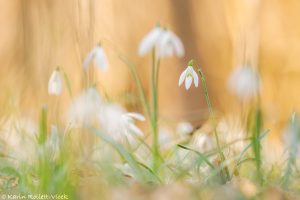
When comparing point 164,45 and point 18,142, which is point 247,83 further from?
point 18,142

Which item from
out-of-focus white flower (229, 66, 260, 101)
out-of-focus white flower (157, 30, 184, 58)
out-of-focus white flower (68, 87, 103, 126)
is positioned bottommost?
out-of-focus white flower (68, 87, 103, 126)

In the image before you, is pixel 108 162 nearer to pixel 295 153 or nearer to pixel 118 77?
pixel 295 153

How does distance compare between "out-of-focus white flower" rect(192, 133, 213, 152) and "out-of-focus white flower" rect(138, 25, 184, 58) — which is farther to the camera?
"out-of-focus white flower" rect(192, 133, 213, 152)

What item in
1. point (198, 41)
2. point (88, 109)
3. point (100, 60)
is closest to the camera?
point (88, 109)

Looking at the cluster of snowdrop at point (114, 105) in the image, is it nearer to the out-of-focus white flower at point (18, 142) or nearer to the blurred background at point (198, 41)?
the out-of-focus white flower at point (18, 142)

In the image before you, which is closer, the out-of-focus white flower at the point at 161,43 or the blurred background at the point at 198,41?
the out-of-focus white flower at the point at 161,43

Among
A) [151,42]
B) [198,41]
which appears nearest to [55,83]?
[151,42]

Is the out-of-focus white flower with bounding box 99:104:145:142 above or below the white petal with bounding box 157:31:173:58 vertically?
below

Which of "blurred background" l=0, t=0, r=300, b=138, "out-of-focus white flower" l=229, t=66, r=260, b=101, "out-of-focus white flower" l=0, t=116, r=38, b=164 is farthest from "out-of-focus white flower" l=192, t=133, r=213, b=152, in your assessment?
"blurred background" l=0, t=0, r=300, b=138

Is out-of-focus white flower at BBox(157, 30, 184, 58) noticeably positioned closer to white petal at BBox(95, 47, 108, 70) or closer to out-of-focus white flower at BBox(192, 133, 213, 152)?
white petal at BBox(95, 47, 108, 70)

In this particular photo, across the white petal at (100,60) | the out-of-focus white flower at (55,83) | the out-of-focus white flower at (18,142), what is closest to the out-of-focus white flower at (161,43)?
the white petal at (100,60)
